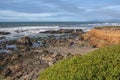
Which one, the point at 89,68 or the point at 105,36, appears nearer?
the point at 89,68

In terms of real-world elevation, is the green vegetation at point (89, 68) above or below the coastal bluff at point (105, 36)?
above

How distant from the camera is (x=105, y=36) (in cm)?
2617

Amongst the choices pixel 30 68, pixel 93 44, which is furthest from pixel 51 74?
pixel 93 44

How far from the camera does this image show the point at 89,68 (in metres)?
6.91

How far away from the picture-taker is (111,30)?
2572 cm

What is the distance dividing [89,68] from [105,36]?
1948cm

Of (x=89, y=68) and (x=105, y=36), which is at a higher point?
(x=89, y=68)

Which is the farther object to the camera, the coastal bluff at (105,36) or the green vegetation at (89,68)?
the coastal bluff at (105,36)

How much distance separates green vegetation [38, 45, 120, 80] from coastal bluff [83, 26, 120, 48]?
15.8 metres

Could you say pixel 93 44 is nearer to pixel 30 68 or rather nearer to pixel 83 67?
pixel 30 68

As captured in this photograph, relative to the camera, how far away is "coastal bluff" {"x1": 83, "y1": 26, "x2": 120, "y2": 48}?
2464 centimetres

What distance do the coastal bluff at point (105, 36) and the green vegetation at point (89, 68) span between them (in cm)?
1579

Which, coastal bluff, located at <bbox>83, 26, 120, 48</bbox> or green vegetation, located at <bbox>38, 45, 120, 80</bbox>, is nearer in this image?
green vegetation, located at <bbox>38, 45, 120, 80</bbox>

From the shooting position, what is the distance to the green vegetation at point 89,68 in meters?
6.75
